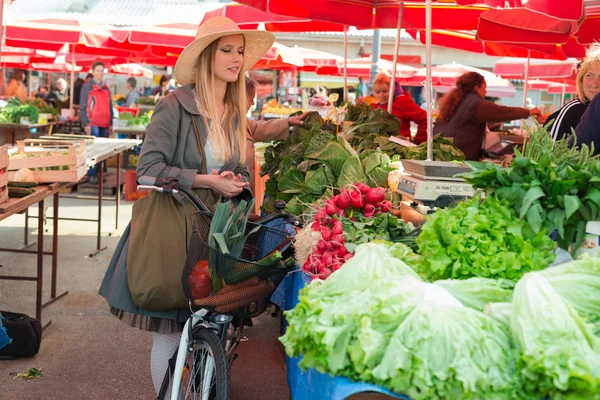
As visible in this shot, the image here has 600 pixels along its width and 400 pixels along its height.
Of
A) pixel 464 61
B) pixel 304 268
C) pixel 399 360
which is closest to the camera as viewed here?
pixel 399 360

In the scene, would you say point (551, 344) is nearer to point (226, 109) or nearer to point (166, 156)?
point (166, 156)

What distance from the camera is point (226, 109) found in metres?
4.14

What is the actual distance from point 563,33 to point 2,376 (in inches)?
261

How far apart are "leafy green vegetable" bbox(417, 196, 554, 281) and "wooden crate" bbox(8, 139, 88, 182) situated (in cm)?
422

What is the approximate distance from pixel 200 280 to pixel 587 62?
3.55 m

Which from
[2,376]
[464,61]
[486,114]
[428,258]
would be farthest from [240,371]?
[464,61]

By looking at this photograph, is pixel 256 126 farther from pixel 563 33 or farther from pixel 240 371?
pixel 563 33

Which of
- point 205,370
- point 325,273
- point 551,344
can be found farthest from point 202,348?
point 551,344

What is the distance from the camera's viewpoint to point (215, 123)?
3988 mm

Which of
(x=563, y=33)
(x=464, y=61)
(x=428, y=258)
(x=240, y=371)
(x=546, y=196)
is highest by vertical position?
(x=464, y=61)

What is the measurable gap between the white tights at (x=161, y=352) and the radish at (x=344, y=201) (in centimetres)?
108

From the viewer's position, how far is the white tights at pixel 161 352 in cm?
389

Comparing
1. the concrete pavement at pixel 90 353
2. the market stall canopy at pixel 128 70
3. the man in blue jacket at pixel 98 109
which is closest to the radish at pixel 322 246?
the concrete pavement at pixel 90 353

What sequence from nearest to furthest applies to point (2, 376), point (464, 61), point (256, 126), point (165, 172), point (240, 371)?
point (165, 172)
point (2, 376)
point (240, 371)
point (256, 126)
point (464, 61)
